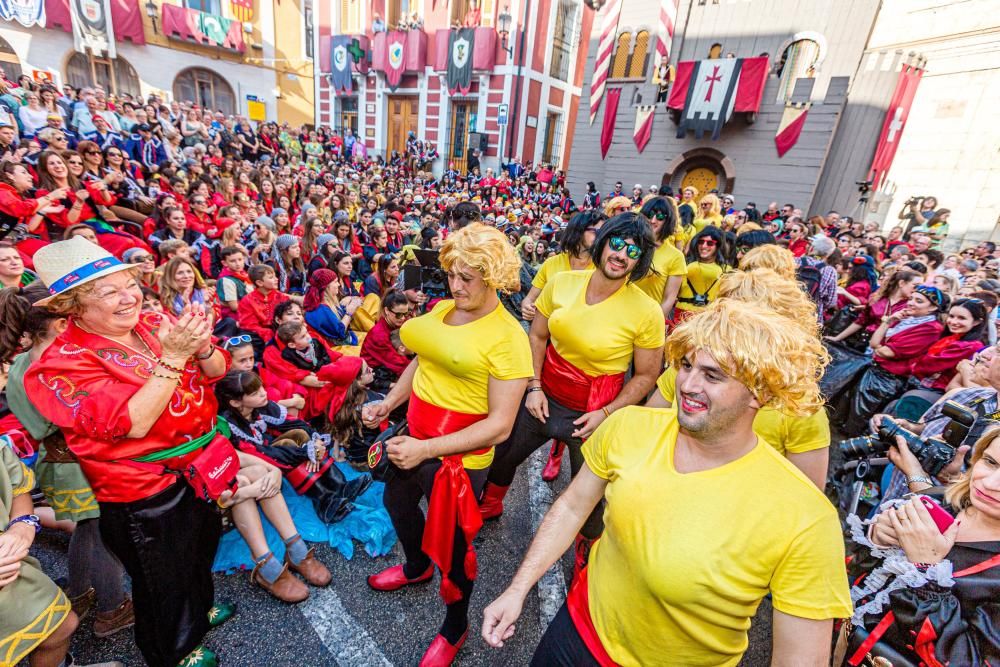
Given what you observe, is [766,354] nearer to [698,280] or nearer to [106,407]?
[106,407]

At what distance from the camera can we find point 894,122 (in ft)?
39.0

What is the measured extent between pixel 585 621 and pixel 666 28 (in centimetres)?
1703

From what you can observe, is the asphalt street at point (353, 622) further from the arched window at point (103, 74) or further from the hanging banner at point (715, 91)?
the arched window at point (103, 74)

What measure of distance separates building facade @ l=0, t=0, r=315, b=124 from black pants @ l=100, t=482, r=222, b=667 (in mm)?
26399

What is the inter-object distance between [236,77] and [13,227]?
85.3 feet

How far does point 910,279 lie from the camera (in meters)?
4.78

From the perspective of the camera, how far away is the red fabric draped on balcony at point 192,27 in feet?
71.7

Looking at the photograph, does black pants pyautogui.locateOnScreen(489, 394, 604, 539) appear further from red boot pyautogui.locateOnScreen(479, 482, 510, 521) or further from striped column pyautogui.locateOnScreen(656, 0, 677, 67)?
striped column pyautogui.locateOnScreen(656, 0, 677, 67)

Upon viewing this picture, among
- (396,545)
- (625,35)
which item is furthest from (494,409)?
(625,35)

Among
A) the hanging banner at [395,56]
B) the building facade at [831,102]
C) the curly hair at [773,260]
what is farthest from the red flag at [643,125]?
the curly hair at [773,260]

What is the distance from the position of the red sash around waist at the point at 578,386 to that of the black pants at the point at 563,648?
1.33m

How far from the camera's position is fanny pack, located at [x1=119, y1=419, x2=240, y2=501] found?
179 centimetres

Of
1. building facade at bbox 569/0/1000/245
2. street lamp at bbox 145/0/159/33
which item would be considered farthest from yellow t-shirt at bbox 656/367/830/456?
street lamp at bbox 145/0/159/33

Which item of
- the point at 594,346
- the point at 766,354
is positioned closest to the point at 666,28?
the point at 594,346
